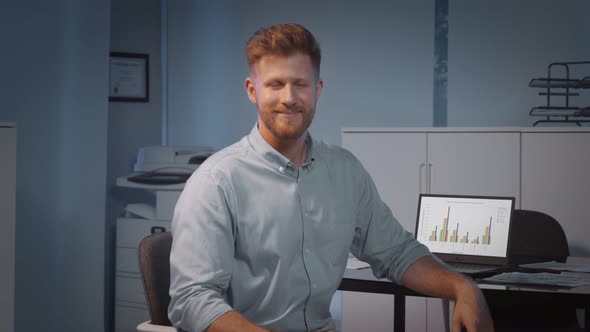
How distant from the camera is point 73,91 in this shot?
14.1 feet

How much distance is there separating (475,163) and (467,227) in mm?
1418

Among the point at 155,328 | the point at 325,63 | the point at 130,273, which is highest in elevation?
the point at 325,63

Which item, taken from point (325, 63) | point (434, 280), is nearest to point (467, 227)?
point (434, 280)

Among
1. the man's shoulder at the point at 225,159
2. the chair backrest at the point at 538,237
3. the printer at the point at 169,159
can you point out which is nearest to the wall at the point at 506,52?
the chair backrest at the point at 538,237

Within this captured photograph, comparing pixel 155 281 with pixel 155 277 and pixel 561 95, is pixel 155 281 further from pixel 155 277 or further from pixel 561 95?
pixel 561 95

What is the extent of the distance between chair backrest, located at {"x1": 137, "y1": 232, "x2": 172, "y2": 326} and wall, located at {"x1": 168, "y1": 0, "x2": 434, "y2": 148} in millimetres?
3013

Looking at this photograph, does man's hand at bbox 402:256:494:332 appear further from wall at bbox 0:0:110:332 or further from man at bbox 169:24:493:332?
wall at bbox 0:0:110:332

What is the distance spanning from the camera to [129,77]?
5.00 meters

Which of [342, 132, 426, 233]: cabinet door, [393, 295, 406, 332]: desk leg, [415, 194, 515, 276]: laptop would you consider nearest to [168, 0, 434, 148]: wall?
[342, 132, 426, 233]: cabinet door

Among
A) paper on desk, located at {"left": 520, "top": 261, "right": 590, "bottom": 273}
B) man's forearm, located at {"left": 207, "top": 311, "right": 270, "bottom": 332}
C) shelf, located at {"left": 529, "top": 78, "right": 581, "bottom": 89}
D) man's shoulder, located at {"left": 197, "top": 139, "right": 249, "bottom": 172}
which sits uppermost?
shelf, located at {"left": 529, "top": 78, "right": 581, "bottom": 89}

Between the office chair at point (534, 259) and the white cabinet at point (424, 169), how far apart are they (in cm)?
68

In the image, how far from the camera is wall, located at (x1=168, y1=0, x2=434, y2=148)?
485cm

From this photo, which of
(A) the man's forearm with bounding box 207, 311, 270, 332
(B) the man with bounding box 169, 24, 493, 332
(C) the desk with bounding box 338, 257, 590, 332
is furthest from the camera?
(C) the desk with bounding box 338, 257, 590, 332

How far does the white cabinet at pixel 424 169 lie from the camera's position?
13.8 ft
